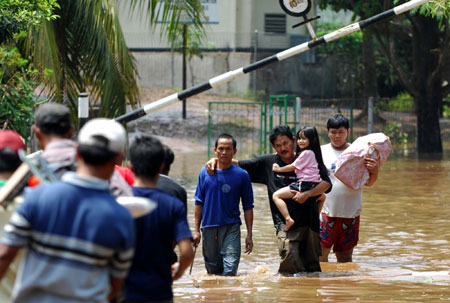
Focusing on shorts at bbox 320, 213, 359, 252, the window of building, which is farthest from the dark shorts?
the window of building

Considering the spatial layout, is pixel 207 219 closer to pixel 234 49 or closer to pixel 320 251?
pixel 320 251

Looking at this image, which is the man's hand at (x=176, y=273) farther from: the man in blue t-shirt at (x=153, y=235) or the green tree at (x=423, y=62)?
the green tree at (x=423, y=62)

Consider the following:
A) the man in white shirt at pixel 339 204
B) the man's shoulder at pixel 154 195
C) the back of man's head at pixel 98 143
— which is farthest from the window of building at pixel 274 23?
the back of man's head at pixel 98 143

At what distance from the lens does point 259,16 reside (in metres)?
32.5

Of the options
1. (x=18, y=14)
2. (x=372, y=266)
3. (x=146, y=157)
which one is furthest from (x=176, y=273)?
(x=18, y=14)

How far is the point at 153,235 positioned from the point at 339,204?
436cm

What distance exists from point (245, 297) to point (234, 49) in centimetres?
2468

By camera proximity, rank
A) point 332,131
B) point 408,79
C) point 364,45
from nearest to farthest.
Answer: point 332,131, point 408,79, point 364,45

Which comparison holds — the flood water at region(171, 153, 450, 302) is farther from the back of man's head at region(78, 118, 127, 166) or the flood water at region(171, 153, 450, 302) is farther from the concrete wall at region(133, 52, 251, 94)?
the concrete wall at region(133, 52, 251, 94)

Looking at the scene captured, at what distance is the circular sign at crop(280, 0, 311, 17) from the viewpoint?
25.9 ft

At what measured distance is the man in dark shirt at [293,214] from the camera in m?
7.74

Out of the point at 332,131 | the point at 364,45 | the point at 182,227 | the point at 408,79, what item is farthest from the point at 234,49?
the point at 182,227

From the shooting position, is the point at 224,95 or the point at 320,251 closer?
the point at 320,251

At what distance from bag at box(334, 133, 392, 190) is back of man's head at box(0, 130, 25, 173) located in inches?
172
